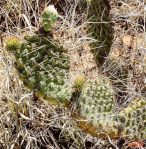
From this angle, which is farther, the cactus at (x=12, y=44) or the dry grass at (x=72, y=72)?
the dry grass at (x=72, y=72)

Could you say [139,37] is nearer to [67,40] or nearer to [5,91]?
[67,40]

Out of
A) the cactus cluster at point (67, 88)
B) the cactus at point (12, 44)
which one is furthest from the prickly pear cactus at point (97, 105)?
the cactus at point (12, 44)

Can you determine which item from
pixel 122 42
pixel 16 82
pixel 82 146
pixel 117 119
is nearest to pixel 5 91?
pixel 16 82

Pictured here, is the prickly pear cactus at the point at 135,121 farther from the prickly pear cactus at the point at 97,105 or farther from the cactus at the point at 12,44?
the cactus at the point at 12,44

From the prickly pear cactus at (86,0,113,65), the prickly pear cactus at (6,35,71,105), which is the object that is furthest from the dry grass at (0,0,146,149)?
the prickly pear cactus at (6,35,71,105)

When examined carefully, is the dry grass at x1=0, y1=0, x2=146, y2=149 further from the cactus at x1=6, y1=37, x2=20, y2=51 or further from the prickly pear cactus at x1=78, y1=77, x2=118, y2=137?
the cactus at x1=6, y1=37, x2=20, y2=51

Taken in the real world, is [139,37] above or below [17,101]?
above
